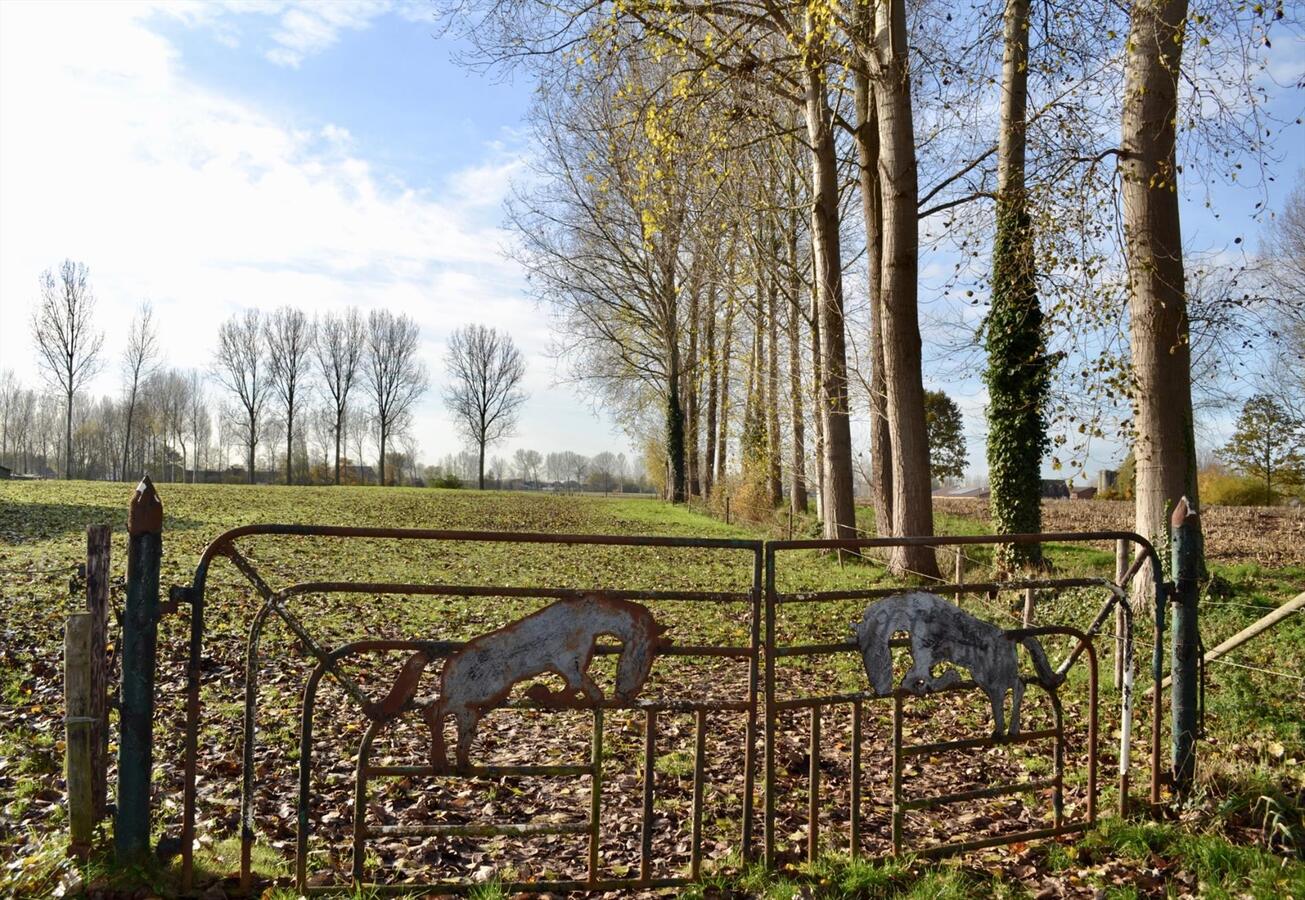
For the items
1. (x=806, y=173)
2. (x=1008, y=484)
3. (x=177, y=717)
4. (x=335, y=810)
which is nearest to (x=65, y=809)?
(x=335, y=810)

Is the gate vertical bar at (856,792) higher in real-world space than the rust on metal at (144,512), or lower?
lower

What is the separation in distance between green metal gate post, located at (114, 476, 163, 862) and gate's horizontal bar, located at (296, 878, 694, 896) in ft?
2.53

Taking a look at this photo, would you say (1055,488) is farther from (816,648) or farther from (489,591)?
(489,591)

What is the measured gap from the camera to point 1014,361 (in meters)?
13.9

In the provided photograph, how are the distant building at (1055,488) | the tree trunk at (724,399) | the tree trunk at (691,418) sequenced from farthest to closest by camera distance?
the distant building at (1055,488)
the tree trunk at (691,418)
the tree trunk at (724,399)

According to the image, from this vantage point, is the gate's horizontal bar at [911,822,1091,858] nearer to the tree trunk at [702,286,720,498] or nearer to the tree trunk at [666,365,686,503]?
the tree trunk at [702,286,720,498]

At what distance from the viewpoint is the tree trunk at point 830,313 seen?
15.7 m

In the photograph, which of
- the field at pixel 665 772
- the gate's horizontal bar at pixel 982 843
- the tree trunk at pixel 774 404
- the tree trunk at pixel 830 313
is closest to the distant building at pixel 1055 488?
the tree trunk at pixel 774 404

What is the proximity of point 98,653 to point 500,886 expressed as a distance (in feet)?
6.65

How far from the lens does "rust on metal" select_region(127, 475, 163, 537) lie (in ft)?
11.4

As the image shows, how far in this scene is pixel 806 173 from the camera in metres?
20.2

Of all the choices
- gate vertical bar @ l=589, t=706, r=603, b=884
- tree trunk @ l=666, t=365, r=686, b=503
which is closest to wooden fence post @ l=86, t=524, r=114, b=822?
gate vertical bar @ l=589, t=706, r=603, b=884

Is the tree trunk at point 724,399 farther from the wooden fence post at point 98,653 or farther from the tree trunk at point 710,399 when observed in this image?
the wooden fence post at point 98,653

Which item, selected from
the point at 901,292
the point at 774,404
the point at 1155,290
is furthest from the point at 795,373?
the point at 1155,290
